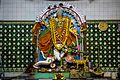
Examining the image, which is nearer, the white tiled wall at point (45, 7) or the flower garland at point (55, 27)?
the flower garland at point (55, 27)

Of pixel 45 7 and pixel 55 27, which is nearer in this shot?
pixel 55 27

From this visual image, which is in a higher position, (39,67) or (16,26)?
(16,26)

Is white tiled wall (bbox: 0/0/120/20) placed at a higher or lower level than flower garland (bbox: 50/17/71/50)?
higher

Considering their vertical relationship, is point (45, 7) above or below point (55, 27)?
above

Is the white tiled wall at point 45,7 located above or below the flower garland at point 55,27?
above

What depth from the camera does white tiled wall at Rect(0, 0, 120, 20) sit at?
7.57m

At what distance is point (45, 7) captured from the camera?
24.9ft

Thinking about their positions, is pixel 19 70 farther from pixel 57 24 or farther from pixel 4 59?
pixel 57 24

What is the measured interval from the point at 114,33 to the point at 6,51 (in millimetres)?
2738

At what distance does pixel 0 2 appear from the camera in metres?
7.62

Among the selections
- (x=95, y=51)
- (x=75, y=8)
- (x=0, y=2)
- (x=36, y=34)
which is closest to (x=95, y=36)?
(x=95, y=51)

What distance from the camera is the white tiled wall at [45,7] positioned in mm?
7566

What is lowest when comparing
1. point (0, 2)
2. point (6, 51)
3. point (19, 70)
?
point (19, 70)

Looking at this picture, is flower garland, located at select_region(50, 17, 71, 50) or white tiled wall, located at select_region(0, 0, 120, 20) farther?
white tiled wall, located at select_region(0, 0, 120, 20)
